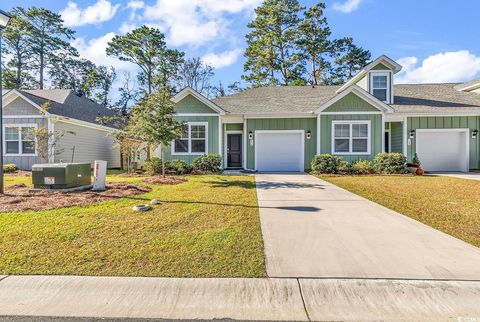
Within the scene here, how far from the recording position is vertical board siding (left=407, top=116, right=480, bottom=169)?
15070 mm

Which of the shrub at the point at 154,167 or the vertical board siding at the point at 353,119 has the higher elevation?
the vertical board siding at the point at 353,119

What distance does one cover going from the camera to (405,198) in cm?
764

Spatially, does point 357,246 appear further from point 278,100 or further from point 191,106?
point 278,100

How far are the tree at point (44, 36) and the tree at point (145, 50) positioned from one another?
8109mm

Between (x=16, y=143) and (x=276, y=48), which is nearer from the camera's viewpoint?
(x=16, y=143)

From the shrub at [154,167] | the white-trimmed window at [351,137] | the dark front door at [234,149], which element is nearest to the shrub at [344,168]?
the white-trimmed window at [351,137]

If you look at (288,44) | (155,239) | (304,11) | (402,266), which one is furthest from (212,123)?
(304,11)

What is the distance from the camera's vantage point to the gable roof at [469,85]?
661 inches

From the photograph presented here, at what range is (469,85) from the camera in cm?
1733

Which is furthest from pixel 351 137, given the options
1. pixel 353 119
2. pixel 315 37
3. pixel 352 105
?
pixel 315 37

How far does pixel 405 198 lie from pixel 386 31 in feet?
39.8

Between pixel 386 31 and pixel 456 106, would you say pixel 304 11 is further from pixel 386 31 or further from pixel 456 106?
pixel 456 106

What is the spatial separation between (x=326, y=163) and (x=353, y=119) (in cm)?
292

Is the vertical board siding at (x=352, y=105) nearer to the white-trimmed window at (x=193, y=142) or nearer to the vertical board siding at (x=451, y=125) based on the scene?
the vertical board siding at (x=451, y=125)
